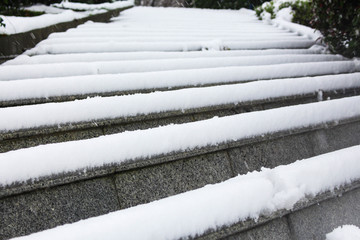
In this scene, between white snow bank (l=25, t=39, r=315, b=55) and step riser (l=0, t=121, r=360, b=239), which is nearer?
step riser (l=0, t=121, r=360, b=239)

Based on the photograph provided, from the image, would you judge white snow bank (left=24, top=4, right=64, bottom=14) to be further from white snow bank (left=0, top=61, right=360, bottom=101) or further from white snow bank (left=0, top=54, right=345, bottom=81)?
white snow bank (left=0, top=61, right=360, bottom=101)

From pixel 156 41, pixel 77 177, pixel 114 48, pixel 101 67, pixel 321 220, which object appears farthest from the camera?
pixel 156 41

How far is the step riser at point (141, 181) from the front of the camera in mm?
971

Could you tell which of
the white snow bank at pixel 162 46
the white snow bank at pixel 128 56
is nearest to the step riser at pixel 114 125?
the white snow bank at pixel 128 56

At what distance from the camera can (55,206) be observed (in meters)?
1.01

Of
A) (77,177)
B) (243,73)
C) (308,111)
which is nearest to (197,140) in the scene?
(77,177)

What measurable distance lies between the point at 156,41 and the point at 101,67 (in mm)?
1077

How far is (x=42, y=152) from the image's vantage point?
106 cm

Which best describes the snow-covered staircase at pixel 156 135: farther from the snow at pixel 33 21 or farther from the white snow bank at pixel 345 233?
the snow at pixel 33 21

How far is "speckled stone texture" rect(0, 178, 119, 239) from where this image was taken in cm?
94

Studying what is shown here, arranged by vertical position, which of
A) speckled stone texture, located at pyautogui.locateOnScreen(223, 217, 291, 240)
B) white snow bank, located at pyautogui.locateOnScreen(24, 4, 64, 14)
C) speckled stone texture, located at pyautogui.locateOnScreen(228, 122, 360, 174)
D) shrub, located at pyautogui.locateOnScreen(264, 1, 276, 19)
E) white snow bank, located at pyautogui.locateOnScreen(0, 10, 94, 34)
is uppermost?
white snow bank, located at pyautogui.locateOnScreen(24, 4, 64, 14)

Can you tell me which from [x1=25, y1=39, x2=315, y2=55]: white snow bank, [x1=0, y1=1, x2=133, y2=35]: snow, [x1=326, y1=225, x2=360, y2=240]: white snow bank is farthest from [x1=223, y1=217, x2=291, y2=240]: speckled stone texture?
[x1=0, y1=1, x2=133, y2=35]: snow

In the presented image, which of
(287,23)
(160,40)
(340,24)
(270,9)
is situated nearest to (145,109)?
(160,40)

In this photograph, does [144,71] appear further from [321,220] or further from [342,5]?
[342,5]
